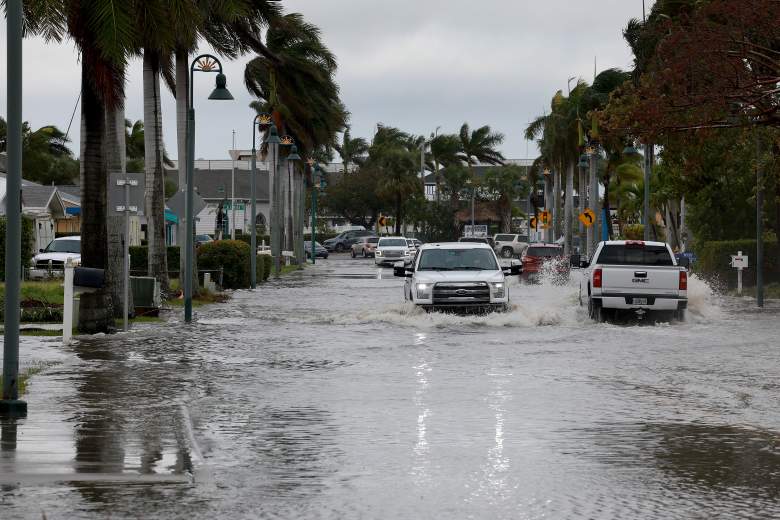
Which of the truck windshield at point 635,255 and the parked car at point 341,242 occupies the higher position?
the parked car at point 341,242

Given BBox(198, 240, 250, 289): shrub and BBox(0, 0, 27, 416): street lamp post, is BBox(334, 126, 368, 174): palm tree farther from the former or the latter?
BBox(0, 0, 27, 416): street lamp post

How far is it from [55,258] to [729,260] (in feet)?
77.0

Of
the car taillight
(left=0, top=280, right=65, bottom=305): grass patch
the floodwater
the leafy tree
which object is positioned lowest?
the floodwater

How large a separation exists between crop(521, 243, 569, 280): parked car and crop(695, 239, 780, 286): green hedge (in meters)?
8.27

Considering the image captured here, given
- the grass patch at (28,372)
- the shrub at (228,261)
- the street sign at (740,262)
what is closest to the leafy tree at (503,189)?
the shrub at (228,261)

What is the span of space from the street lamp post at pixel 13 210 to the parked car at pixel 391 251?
2473 inches

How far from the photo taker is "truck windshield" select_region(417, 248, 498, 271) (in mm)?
29094

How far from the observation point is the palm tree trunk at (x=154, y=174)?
3634 cm

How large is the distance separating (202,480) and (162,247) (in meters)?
27.0

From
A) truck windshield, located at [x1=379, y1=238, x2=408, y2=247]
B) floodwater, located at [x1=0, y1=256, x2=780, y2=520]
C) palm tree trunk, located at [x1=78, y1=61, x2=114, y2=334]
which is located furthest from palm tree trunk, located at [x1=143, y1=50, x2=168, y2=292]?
truck windshield, located at [x1=379, y1=238, x2=408, y2=247]

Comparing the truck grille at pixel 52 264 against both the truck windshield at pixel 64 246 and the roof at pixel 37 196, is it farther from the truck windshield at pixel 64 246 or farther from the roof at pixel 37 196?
the roof at pixel 37 196

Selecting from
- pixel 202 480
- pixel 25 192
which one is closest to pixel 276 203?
pixel 25 192

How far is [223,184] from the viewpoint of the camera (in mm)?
143750

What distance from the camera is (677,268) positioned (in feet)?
92.4
